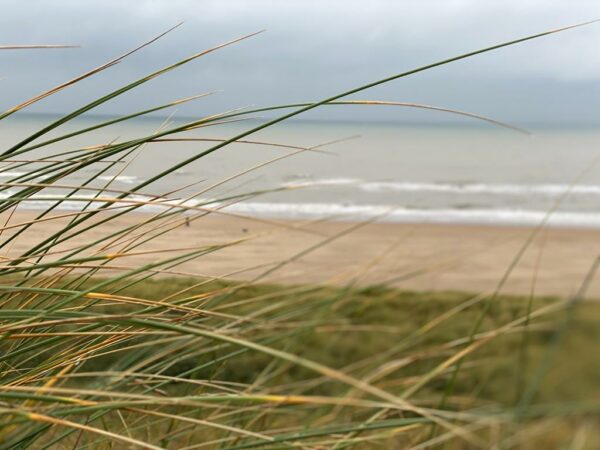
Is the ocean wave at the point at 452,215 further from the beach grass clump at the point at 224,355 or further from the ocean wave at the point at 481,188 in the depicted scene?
the beach grass clump at the point at 224,355

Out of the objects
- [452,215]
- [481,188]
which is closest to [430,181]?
[481,188]

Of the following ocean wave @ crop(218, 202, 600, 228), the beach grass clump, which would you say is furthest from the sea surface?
the beach grass clump

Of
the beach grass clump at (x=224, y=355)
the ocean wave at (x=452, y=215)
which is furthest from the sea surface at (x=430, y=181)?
the beach grass clump at (x=224, y=355)

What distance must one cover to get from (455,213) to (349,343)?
8118 millimetres

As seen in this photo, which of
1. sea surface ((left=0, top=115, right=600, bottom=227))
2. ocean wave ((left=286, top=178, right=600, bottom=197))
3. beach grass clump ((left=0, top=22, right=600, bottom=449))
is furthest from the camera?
ocean wave ((left=286, top=178, right=600, bottom=197))

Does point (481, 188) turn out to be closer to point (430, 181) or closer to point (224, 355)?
point (430, 181)

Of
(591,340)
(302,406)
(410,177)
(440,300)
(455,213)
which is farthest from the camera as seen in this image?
(410,177)

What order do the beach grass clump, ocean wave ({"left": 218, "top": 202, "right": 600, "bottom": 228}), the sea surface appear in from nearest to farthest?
the beach grass clump < the sea surface < ocean wave ({"left": 218, "top": 202, "right": 600, "bottom": 228})

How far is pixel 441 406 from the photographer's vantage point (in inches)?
26.4

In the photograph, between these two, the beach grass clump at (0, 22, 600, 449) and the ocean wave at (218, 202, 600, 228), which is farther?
the ocean wave at (218, 202, 600, 228)

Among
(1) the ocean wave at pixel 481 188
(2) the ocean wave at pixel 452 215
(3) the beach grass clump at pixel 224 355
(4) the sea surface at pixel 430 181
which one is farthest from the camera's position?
(1) the ocean wave at pixel 481 188

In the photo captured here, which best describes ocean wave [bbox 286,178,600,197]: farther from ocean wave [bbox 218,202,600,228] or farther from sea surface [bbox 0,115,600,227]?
ocean wave [bbox 218,202,600,228]

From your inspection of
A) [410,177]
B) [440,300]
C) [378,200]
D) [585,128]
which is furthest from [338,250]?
[585,128]

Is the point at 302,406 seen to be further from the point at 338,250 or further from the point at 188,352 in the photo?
the point at 338,250
